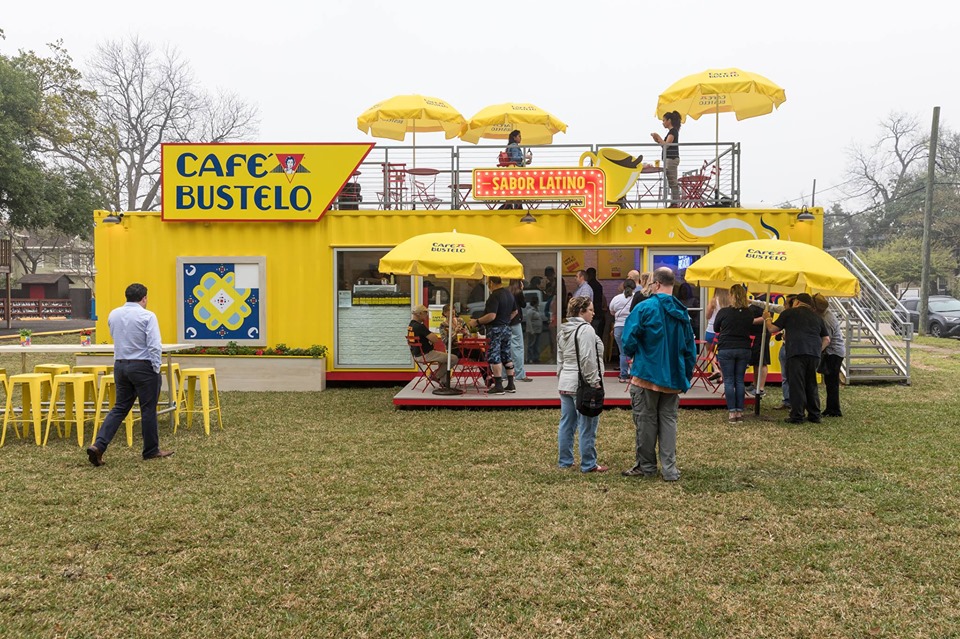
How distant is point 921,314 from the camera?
955 inches

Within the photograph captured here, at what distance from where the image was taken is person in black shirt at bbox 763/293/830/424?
814 cm

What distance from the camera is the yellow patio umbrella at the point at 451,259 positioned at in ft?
28.3

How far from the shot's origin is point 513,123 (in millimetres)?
14219

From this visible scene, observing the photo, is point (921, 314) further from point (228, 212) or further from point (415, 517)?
point (415, 517)

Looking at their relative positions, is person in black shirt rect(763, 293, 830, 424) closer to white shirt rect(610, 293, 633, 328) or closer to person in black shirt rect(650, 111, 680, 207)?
white shirt rect(610, 293, 633, 328)

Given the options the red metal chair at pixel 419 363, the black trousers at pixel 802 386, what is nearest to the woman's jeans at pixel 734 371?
the black trousers at pixel 802 386

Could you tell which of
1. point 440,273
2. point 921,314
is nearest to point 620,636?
point 440,273

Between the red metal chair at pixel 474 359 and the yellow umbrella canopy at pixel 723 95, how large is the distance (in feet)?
18.4

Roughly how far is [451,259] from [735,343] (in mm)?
3487

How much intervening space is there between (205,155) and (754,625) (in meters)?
10.8

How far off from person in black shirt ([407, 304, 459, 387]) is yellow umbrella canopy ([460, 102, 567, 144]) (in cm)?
559

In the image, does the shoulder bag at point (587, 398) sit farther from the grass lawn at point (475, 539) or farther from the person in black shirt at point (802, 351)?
the person in black shirt at point (802, 351)

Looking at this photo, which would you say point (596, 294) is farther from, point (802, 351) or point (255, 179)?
point (255, 179)

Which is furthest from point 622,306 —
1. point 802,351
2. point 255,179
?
point 255,179
